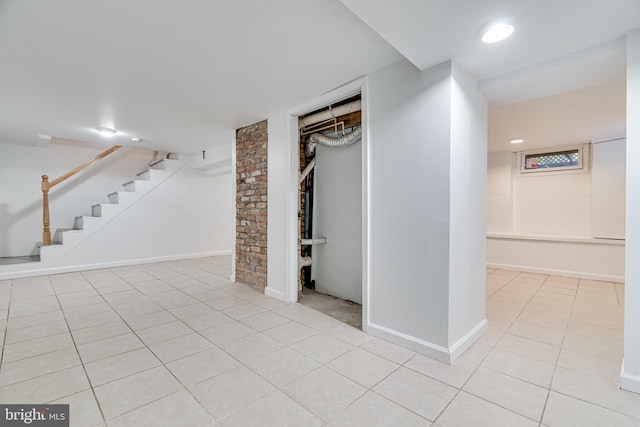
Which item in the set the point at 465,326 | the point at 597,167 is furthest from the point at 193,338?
the point at 597,167

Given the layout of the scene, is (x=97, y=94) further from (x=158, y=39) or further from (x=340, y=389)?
(x=340, y=389)

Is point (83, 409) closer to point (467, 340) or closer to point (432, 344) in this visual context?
point (432, 344)

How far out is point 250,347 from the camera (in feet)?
7.20

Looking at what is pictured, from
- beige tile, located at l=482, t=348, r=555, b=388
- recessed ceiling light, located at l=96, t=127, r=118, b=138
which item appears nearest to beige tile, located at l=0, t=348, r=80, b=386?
beige tile, located at l=482, t=348, r=555, b=388

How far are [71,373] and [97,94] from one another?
2.67 m

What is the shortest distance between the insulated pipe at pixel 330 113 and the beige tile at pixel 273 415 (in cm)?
257

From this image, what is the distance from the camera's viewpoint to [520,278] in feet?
14.9

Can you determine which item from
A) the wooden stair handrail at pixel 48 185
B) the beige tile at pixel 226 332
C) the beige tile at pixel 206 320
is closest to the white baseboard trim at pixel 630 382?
the beige tile at pixel 226 332

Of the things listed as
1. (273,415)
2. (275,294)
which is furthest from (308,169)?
(273,415)

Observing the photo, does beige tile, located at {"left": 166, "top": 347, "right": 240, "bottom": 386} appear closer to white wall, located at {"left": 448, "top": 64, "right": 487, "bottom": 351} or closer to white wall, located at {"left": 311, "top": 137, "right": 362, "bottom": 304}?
white wall, located at {"left": 448, "top": 64, "right": 487, "bottom": 351}

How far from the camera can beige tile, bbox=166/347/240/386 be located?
1.79 m

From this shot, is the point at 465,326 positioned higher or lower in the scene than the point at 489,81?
lower

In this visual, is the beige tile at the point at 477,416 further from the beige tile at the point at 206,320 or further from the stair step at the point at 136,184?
the stair step at the point at 136,184

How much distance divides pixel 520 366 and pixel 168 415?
224 cm
